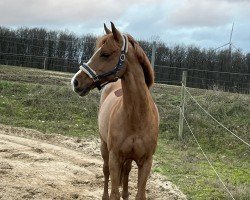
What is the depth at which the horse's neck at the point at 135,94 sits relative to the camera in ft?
15.0

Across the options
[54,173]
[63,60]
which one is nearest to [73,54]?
[63,60]

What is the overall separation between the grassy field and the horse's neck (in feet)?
6.93

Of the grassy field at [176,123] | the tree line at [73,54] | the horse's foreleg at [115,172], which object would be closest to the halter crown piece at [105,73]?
the horse's foreleg at [115,172]

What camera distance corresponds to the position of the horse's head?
171 inches

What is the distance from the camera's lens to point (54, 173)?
22.1 feet

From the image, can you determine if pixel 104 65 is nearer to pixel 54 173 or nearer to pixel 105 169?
pixel 105 169

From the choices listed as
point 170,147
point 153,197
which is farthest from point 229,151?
point 153,197

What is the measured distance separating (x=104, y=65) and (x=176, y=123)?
7501mm

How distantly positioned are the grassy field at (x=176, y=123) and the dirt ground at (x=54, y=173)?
0.70 meters

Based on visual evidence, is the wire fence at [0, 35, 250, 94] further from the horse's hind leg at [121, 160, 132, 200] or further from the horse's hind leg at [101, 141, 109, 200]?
the horse's hind leg at [121, 160, 132, 200]

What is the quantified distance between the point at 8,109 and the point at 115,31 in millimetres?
8819

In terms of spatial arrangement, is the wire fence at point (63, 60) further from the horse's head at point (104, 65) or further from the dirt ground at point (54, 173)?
the horse's head at point (104, 65)

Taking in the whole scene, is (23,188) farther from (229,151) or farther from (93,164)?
(229,151)

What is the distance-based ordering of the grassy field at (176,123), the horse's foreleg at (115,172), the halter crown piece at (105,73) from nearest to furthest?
the halter crown piece at (105,73) < the horse's foreleg at (115,172) < the grassy field at (176,123)
